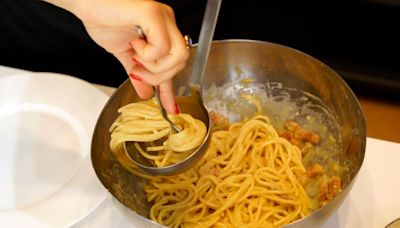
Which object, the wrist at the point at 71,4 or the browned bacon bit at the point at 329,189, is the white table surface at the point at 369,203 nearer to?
the browned bacon bit at the point at 329,189

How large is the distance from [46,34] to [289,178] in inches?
33.8

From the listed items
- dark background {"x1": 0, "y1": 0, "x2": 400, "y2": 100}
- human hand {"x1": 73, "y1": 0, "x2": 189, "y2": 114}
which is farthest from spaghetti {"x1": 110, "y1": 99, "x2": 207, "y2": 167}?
dark background {"x1": 0, "y1": 0, "x2": 400, "y2": 100}

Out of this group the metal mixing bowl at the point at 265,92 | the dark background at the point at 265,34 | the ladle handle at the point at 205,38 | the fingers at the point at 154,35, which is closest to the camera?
the fingers at the point at 154,35

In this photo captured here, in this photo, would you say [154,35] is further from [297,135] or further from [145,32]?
[297,135]

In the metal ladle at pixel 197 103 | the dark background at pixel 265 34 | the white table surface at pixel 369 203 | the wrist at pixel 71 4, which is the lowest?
the dark background at pixel 265 34

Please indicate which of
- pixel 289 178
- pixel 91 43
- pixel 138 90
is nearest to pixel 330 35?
pixel 91 43

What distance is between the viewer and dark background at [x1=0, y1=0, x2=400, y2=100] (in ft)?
5.04

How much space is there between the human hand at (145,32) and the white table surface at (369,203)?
0.30 meters

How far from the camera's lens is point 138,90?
1.00m

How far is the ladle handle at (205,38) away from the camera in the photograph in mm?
915

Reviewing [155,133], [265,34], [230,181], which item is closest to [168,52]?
[155,133]

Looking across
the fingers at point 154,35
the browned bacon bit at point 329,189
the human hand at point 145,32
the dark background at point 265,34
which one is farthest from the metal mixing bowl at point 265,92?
the dark background at point 265,34

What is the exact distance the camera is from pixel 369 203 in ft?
3.52

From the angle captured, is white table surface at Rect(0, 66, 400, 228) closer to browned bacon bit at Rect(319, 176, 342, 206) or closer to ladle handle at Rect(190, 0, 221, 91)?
browned bacon bit at Rect(319, 176, 342, 206)
